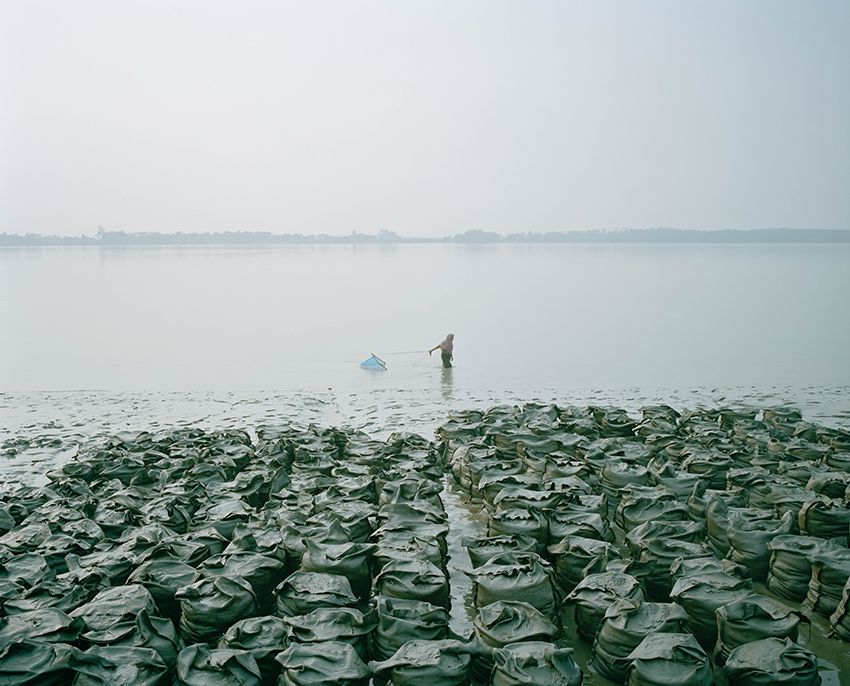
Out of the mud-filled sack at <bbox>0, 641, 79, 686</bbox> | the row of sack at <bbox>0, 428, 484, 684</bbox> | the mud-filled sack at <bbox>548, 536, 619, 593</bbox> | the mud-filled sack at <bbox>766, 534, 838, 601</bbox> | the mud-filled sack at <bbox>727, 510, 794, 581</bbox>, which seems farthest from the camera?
the mud-filled sack at <bbox>727, 510, 794, 581</bbox>

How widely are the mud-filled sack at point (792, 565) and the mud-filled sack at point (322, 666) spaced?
415cm

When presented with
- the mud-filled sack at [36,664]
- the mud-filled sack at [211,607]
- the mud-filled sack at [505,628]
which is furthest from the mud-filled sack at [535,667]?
the mud-filled sack at [36,664]

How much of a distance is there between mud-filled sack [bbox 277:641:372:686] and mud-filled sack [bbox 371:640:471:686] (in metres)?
0.15

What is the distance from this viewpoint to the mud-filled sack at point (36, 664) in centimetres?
493

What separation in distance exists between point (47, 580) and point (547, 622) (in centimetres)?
443

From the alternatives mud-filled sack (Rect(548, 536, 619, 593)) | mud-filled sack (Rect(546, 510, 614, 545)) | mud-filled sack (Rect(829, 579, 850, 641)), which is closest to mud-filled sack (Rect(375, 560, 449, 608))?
mud-filled sack (Rect(548, 536, 619, 593))

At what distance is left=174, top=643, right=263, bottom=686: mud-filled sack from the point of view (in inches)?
200

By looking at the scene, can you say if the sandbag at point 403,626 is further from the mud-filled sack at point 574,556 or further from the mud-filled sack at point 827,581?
the mud-filled sack at point 827,581

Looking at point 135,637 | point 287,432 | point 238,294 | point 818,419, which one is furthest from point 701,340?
point 238,294

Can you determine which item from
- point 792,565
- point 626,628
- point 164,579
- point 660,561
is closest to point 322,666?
point 164,579

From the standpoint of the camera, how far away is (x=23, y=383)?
19766 millimetres

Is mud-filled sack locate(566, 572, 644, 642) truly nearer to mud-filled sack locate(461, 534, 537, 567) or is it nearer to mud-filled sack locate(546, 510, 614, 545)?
mud-filled sack locate(461, 534, 537, 567)

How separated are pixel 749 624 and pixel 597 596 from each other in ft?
3.84

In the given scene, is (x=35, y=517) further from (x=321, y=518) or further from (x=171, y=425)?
(x=171, y=425)
